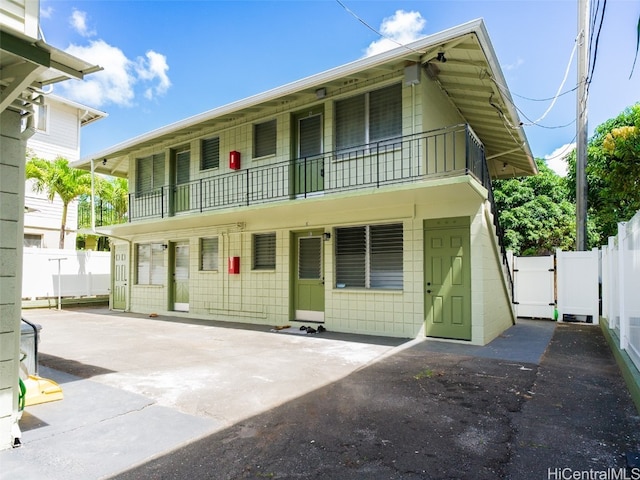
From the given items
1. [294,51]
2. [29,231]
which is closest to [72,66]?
[294,51]

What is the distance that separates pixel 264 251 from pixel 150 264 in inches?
209

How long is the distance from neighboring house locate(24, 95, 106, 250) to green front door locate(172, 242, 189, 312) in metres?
8.46

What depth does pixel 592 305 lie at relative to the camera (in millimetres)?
10789

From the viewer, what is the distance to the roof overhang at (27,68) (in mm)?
3010

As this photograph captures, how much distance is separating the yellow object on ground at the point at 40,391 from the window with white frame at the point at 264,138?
7332 millimetres

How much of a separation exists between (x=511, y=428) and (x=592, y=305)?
9.04 meters

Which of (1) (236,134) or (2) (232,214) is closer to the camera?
(2) (232,214)

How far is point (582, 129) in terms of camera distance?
1202cm

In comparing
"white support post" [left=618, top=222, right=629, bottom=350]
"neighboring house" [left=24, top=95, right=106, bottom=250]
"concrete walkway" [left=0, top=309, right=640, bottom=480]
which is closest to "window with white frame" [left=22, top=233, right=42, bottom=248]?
"neighboring house" [left=24, top=95, right=106, bottom=250]

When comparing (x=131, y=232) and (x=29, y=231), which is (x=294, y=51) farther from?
(x=29, y=231)

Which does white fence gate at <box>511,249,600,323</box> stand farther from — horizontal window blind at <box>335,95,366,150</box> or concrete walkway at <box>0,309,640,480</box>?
horizontal window blind at <box>335,95,366,150</box>

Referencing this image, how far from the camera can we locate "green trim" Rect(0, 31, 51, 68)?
295 cm

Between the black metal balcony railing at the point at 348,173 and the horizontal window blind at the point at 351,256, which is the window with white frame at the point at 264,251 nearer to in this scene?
the black metal balcony railing at the point at 348,173

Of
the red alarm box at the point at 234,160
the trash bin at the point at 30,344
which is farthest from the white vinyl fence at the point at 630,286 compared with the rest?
the red alarm box at the point at 234,160
